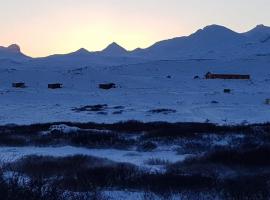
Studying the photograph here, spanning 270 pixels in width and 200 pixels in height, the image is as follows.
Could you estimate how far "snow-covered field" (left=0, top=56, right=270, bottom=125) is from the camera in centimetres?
3145

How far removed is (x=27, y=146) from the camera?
1716cm

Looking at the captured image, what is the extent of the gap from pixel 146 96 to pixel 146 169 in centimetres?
3663

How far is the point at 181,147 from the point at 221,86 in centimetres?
4187

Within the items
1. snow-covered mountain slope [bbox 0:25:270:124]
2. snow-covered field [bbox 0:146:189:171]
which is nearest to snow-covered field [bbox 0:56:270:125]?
snow-covered mountain slope [bbox 0:25:270:124]

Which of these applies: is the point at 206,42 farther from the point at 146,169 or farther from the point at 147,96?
the point at 146,169

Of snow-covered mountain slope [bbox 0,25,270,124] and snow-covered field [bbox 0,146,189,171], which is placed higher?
snow-covered field [bbox 0,146,189,171]

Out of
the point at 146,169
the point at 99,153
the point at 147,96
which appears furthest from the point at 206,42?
the point at 146,169

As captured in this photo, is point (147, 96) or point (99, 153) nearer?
point (99, 153)

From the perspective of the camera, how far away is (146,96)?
158ft

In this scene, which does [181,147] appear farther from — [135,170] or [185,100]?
[185,100]

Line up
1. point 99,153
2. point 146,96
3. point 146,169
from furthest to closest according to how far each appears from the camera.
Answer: point 146,96 → point 99,153 → point 146,169

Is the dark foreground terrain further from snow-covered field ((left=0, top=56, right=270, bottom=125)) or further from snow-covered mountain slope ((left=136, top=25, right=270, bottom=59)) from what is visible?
snow-covered mountain slope ((left=136, top=25, right=270, bottom=59))

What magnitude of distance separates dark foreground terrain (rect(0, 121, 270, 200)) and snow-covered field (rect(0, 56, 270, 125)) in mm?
8905

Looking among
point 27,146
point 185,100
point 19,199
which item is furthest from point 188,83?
point 19,199
